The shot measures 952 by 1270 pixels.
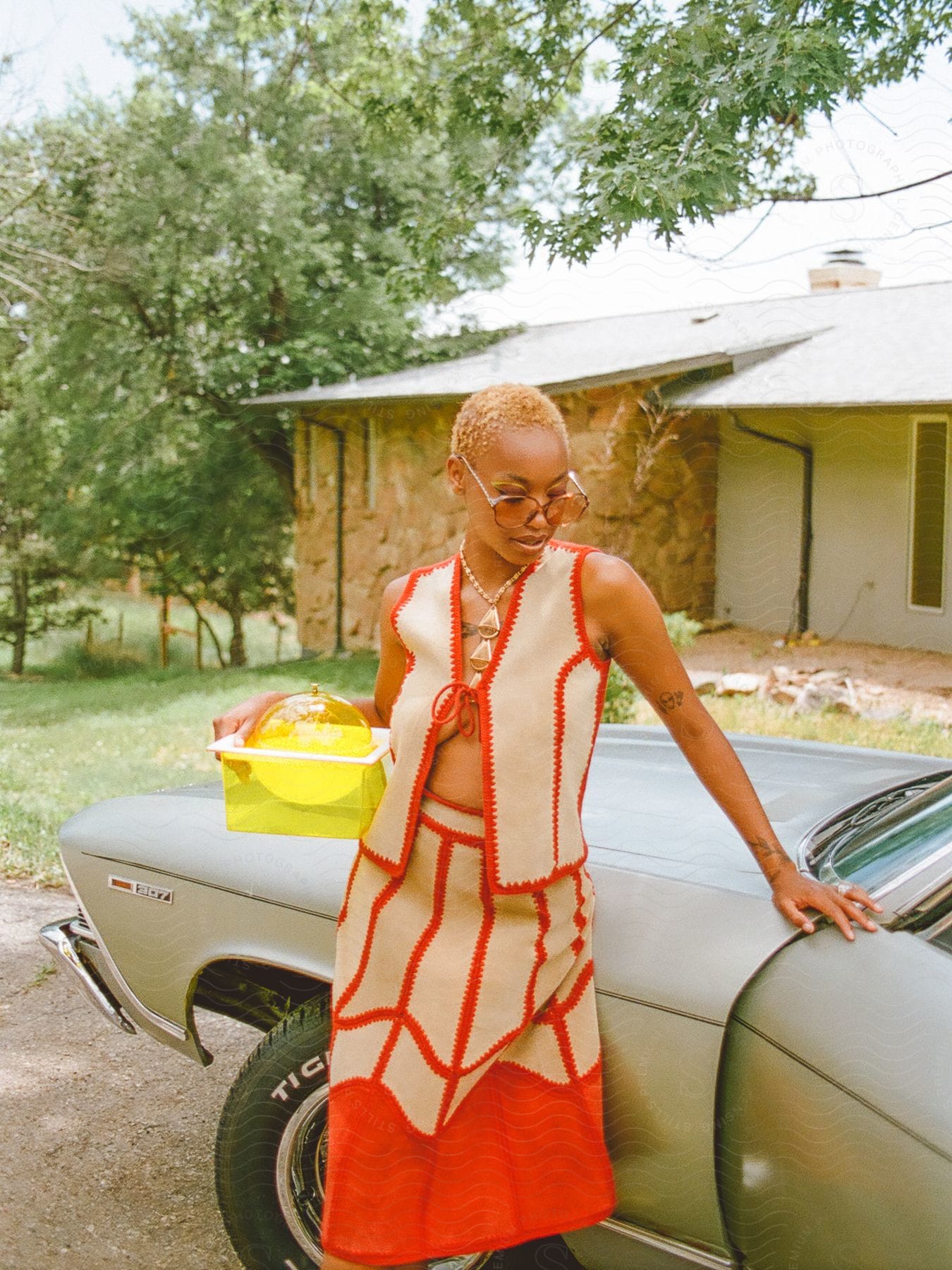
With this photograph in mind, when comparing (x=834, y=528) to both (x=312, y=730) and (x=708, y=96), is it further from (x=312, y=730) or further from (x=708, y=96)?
(x=312, y=730)

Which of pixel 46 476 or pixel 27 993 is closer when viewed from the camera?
pixel 27 993

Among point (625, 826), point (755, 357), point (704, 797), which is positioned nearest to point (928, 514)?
point (755, 357)

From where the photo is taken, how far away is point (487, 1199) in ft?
6.06

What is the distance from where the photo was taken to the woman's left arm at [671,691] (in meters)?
1.94

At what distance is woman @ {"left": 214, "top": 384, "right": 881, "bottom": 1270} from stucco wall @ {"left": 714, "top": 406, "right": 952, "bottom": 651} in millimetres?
8095

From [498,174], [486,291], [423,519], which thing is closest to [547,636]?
[498,174]

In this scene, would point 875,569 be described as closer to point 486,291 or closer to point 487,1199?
point 486,291

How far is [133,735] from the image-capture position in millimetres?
9305

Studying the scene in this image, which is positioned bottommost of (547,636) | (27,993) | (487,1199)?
(27,993)

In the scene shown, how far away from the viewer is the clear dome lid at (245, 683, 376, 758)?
6.82 ft

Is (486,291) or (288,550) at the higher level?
(486,291)

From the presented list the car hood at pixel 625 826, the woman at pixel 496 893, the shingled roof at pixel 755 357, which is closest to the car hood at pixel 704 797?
the car hood at pixel 625 826

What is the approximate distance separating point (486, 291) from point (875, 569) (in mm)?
7506

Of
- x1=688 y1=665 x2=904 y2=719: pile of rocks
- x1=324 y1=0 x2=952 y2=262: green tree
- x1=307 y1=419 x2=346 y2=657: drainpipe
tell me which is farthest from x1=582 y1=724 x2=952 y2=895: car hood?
x1=307 y1=419 x2=346 y2=657: drainpipe
